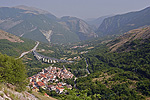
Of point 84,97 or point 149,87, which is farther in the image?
point 149,87

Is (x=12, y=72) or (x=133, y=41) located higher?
(x=12, y=72)


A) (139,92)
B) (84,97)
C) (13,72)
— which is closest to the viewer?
(84,97)

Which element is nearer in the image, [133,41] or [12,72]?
[12,72]

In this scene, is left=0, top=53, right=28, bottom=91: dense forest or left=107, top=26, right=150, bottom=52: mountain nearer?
left=0, top=53, right=28, bottom=91: dense forest

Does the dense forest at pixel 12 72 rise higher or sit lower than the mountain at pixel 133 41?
higher

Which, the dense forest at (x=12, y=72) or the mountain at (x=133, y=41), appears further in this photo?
the mountain at (x=133, y=41)

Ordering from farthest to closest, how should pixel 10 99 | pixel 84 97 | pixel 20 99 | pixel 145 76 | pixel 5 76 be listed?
pixel 145 76 → pixel 5 76 → pixel 84 97 → pixel 20 99 → pixel 10 99

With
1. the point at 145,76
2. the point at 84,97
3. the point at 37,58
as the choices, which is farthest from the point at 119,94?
the point at 37,58

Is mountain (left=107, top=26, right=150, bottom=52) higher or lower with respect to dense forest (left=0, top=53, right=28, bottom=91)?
lower

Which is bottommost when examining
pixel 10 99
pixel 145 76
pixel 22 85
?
pixel 145 76

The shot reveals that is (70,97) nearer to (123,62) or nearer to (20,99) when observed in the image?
(20,99)

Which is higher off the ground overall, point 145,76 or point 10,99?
point 10,99
